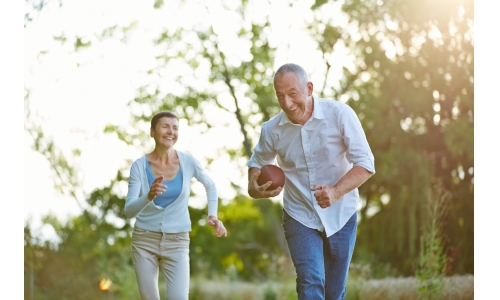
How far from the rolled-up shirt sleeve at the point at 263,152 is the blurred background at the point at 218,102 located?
4788 millimetres

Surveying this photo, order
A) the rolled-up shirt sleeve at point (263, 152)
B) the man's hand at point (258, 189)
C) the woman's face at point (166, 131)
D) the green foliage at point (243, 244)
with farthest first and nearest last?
the green foliage at point (243, 244), the woman's face at point (166, 131), the rolled-up shirt sleeve at point (263, 152), the man's hand at point (258, 189)

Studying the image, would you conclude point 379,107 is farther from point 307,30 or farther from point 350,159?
point 350,159

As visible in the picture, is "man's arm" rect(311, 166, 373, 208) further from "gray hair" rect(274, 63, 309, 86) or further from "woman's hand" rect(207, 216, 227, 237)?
"woman's hand" rect(207, 216, 227, 237)

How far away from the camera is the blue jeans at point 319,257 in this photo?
318 centimetres

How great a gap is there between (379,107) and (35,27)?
465 cm

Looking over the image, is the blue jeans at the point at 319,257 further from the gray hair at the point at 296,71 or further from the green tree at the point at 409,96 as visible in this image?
the green tree at the point at 409,96

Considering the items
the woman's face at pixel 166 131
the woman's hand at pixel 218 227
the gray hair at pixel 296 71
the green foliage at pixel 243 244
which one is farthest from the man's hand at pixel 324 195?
the green foliage at pixel 243 244

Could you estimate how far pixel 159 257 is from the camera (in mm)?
3811

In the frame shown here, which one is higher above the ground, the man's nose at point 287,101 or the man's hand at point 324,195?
the man's nose at point 287,101

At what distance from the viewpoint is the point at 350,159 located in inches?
130

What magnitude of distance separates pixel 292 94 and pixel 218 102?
6044 millimetres

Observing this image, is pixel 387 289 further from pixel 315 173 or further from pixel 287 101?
pixel 287 101

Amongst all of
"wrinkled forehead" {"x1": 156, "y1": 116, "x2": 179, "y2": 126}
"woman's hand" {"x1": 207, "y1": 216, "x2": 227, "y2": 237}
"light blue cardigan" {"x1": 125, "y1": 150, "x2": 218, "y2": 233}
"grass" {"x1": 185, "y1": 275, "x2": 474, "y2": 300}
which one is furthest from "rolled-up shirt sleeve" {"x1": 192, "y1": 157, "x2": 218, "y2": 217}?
"grass" {"x1": 185, "y1": 275, "x2": 474, "y2": 300}
